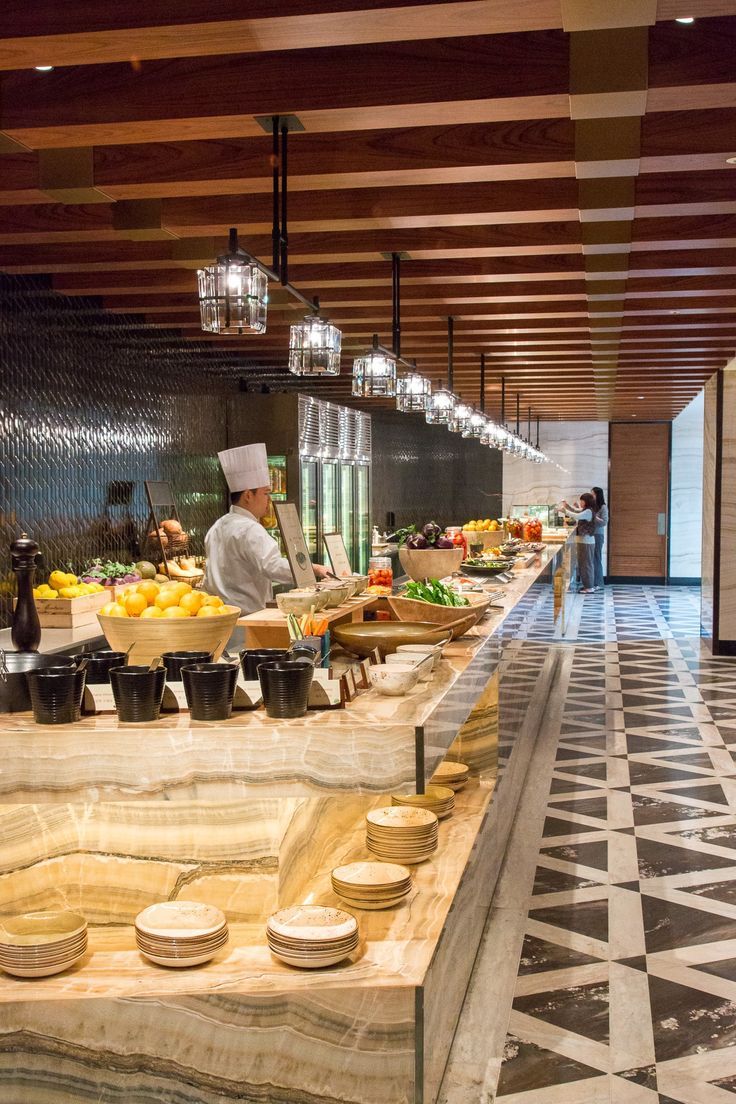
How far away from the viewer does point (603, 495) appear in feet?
61.0

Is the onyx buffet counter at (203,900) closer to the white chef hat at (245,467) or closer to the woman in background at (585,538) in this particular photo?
the white chef hat at (245,467)

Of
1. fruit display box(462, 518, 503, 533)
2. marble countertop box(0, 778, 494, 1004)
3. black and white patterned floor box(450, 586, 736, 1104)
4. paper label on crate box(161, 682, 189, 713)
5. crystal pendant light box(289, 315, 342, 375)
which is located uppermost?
crystal pendant light box(289, 315, 342, 375)

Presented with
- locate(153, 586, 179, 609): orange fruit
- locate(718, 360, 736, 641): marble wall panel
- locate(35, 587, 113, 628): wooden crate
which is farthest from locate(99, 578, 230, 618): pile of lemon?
locate(718, 360, 736, 641): marble wall panel

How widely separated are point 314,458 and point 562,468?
10634 millimetres

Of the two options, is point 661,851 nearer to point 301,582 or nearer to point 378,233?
point 301,582

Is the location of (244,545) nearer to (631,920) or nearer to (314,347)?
(314,347)

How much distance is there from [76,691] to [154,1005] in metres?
0.70

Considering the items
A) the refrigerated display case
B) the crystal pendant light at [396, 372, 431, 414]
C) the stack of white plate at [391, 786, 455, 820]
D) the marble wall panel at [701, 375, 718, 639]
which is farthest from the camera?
the marble wall panel at [701, 375, 718, 639]

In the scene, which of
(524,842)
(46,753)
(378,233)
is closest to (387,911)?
(46,753)

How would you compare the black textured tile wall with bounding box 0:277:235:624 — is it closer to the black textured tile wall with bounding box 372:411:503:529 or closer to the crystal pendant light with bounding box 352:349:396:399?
the crystal pendant light with bounding box 352:349:396:399

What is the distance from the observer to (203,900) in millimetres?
2590

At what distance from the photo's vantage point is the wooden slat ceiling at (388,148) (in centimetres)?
263

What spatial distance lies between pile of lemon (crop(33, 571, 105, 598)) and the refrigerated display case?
3.18 m

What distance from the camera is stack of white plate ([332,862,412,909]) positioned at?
2.70m
